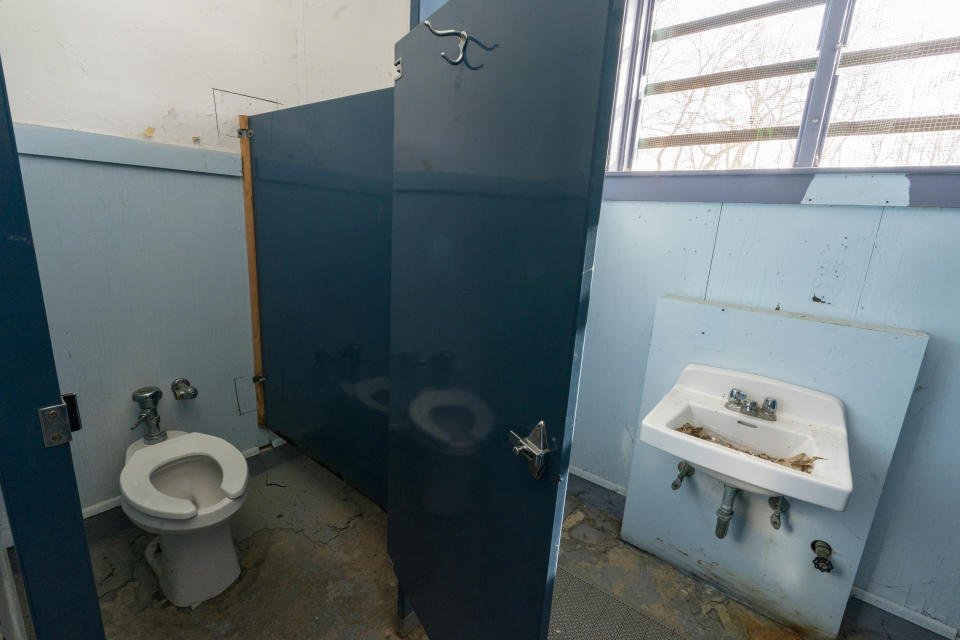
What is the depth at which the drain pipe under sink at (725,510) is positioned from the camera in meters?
1.24

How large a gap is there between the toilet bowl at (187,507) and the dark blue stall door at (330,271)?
0.35 m

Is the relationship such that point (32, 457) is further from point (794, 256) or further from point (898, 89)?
point (898, 89)

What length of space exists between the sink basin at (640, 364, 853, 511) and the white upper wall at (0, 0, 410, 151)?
6.26 ft

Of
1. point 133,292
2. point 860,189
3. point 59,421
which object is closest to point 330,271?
point 133,292

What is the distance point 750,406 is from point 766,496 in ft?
1.04

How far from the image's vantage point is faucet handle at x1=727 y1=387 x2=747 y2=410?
1248mm

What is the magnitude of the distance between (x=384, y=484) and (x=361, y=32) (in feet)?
6.38

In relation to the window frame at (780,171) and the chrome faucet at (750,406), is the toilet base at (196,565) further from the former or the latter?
the window frame at (780,171)

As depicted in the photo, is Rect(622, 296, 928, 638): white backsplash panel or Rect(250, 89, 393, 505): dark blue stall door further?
Rect(250, 89, 393, 505): dark blue stall door

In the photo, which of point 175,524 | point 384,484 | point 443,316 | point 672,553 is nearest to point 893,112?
point 443,316

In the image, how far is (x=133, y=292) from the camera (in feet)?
4.97

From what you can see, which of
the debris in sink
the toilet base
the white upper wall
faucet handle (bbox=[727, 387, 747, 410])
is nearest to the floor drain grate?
the debris in sink

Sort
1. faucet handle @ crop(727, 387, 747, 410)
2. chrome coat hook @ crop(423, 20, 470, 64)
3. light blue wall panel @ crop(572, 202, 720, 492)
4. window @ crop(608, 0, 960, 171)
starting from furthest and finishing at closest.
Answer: light blue wall panel @ crop(572, 202, 720, 492)
faucet handle @ crop(727, 387, 747, 410)
window @ crop(608, 0, 960, 171)
chrome coat hook @ crop(423, 20, 470, 64)

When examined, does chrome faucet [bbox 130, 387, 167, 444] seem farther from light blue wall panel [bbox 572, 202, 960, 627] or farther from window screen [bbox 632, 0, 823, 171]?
window screen [bbox 632, 0, 823, 171]
